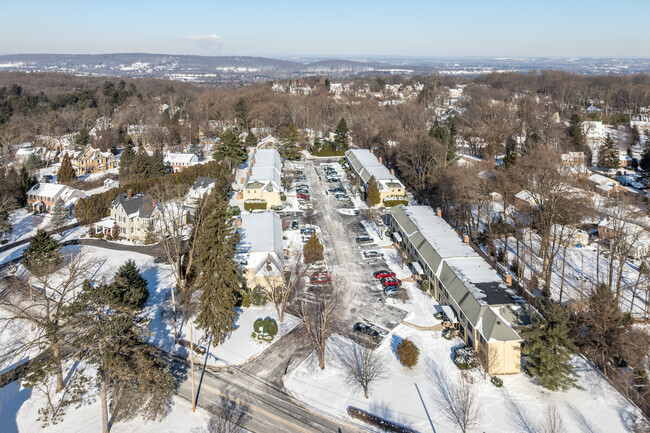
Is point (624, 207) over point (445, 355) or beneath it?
over

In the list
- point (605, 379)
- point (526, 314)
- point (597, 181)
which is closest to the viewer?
point (605, 379)

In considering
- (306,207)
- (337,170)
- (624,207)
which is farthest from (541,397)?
(337,170)

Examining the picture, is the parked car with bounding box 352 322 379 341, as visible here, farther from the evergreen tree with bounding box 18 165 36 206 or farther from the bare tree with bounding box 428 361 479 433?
the evergreen tree with bounding box 18 165 36 206

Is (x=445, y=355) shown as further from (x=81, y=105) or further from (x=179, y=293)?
(x=81, y=105)

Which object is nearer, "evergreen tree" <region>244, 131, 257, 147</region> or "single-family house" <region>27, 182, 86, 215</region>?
"single-family house" <region>27, 182, 86, 215</region>

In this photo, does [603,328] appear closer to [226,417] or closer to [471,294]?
[471,294]

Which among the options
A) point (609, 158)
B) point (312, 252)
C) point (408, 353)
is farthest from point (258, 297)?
point (609, 158)

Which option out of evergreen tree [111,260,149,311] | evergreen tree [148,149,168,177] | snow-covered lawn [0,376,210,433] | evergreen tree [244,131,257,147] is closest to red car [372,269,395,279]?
snow-covered lawn [0,376,210,433]

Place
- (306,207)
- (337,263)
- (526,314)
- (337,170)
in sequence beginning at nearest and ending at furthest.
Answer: (526,314)
(337,263)
(306,207)
(337,170)
